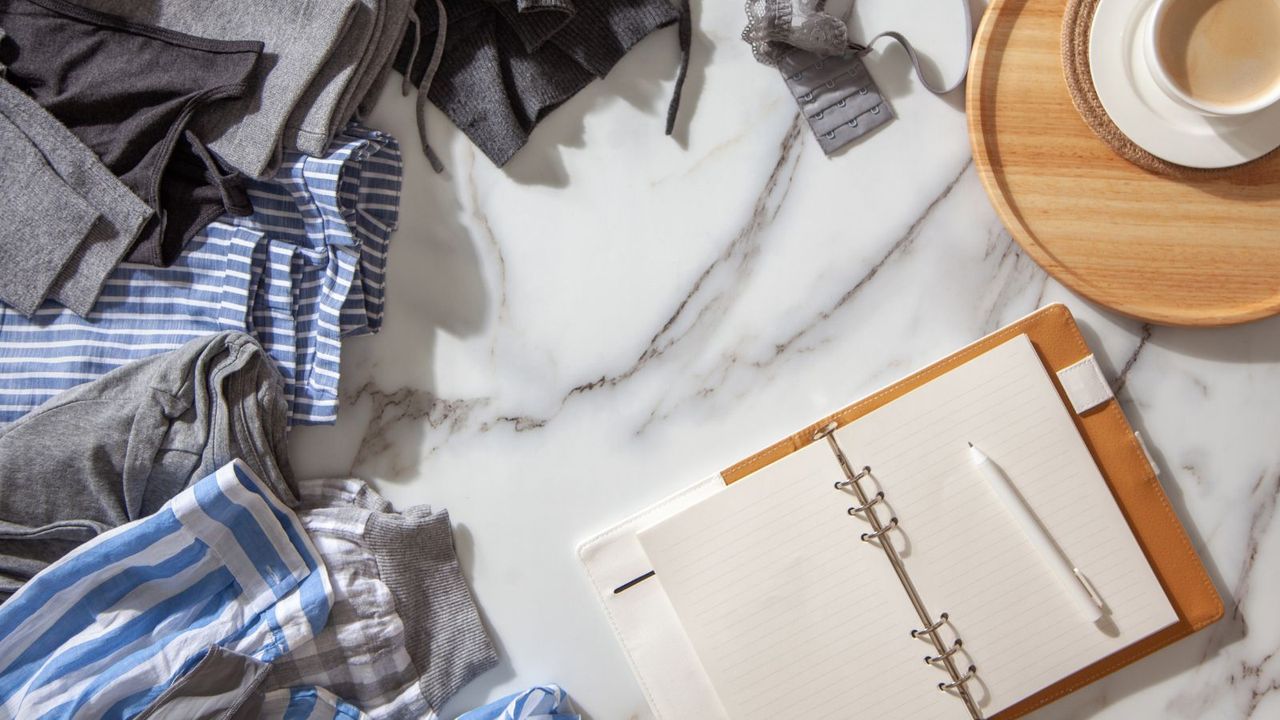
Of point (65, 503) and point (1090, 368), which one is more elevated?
point (65, 503)

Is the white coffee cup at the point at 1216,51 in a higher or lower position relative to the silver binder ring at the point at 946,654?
higher

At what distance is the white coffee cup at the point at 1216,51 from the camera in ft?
2.17

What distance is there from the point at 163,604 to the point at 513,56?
570 millimetres

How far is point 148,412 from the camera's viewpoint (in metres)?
0.70

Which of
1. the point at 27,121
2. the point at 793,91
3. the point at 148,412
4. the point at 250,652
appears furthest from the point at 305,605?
the point at 793,91

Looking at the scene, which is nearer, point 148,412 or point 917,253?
point 148,412

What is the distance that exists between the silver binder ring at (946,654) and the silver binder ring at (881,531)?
0.11 meters

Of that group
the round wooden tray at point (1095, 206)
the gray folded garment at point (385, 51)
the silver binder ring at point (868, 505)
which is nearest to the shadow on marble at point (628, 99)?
the gray folded garment at point (385, 51)

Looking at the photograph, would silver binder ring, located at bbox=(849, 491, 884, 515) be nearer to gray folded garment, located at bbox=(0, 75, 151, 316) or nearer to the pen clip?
the pen clip

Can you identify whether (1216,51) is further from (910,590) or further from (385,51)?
(385,51)

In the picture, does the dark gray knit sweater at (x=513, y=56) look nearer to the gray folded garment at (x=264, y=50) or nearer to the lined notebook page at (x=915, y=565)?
the gray folded garment at (x=264, y=50)

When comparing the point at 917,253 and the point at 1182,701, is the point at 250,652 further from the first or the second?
the point at 1182,701

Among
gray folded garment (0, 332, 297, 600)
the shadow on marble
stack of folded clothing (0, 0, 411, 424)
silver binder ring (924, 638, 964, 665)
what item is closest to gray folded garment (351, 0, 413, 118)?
stack of folded clothing (0, 0, 411, 424)

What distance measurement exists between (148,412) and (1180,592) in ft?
2.95
